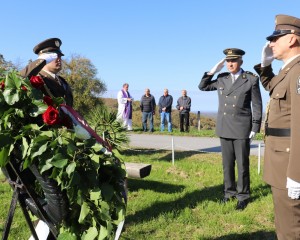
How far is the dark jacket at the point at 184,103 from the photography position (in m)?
16.4

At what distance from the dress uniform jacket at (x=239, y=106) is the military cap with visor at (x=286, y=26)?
2160mm

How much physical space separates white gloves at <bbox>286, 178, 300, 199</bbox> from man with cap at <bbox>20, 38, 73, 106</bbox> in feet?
8.25

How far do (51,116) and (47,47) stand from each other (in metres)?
2.53

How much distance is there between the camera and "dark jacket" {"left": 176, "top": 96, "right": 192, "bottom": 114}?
16391mm

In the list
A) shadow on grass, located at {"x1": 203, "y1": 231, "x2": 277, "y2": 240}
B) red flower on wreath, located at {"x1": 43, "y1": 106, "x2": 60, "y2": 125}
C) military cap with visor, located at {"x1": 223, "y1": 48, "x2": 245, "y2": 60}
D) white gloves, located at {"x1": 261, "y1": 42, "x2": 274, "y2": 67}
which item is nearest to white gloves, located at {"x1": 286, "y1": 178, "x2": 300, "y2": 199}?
white gloves, located at {"x1": 261, "y1": 42, "x2": 274, "y2": 67}

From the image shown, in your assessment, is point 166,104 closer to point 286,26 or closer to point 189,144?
point 189,144

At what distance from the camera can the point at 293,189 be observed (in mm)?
2584

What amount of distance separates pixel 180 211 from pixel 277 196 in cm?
238

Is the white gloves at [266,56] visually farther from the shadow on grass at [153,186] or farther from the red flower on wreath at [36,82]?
the shadow on grass at [153,186]

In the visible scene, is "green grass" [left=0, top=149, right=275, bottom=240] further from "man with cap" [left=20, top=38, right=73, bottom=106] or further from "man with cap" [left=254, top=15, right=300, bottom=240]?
"man with cap" [left=20, top=38, right=73, bottom=106]

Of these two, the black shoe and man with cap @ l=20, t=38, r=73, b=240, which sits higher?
man with cap @ l=20, t=38, r=73, b=240

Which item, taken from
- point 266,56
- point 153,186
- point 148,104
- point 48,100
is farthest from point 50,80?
point 148,104

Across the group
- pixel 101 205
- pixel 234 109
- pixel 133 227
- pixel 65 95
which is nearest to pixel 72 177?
pixel 101 205

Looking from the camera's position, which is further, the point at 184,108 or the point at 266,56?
the point at 184,108
